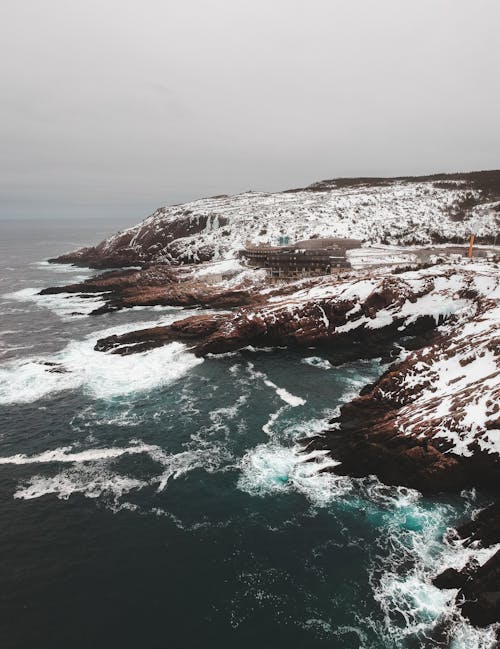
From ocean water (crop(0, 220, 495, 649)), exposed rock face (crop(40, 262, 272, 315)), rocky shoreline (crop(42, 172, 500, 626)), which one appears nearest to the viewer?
ocean water (crop(0, 220, 495, 649))

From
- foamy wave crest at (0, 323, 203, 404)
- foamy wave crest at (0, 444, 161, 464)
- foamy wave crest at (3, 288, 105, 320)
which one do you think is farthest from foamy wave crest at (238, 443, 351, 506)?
foamy wave crest at (3, 288, 105, 320)

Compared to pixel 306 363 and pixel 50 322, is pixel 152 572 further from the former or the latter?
pixel 50 322

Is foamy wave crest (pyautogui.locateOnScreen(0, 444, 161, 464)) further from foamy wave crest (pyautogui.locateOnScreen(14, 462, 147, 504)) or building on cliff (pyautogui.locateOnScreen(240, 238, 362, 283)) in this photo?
building on cliff (pyautogui.locateOnScreen(240, 238, 362, 283))

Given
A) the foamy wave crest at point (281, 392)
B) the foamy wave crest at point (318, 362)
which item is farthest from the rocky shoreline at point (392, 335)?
the foamy wave crest at point (281, 392)

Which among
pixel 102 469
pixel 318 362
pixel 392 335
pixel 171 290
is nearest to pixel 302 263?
Answer: pixel 171 290

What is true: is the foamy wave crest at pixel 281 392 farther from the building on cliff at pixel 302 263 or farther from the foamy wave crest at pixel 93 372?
the building on cliff at pixel 302 263

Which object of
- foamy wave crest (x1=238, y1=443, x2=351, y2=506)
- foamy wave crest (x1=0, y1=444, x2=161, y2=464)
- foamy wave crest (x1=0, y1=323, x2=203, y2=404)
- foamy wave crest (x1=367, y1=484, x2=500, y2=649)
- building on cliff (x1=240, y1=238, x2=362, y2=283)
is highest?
building on cliff (x1=240, y1=238, x2=362, y2=283)
